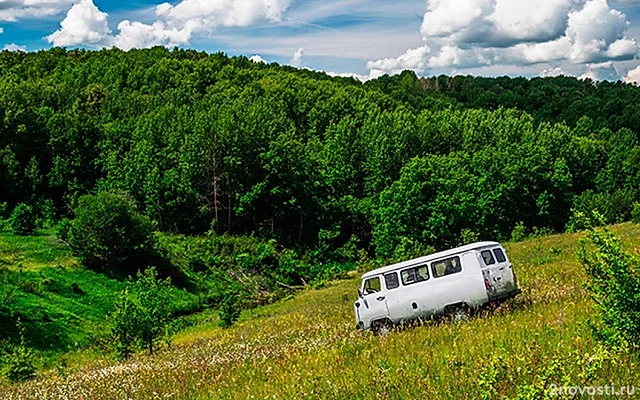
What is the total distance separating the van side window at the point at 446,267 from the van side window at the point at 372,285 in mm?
2166

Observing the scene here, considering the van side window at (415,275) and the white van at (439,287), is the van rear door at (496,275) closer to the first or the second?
the white van at (439,287)

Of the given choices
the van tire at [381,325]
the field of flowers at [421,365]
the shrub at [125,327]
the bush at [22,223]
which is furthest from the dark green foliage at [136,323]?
the bush at [22,223]

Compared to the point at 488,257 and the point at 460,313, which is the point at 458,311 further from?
the point at 488,257

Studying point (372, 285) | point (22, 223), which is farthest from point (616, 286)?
point (22, 223)

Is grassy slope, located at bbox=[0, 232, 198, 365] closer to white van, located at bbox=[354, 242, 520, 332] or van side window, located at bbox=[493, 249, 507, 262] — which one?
white van, located at bbox=[354, 242, 520, 332]

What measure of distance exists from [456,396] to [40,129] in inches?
3421

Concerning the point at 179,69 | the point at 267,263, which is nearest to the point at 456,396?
the point at 267,263

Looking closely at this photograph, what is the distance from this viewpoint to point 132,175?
274 feet

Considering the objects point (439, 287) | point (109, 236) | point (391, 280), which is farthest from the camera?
point (109, 236)

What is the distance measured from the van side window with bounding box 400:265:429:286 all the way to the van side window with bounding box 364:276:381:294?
1.04m

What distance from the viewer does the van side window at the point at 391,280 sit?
63.9 feet

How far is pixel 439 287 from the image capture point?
18.3 metres

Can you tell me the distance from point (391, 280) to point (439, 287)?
182 centimetres

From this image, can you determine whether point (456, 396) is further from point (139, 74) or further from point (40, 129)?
point (139, 74)
